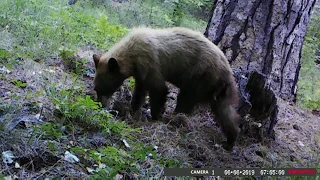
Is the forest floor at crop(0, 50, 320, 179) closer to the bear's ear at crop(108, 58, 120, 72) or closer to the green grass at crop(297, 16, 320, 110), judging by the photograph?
the bear's ear at crop(108, 58, 120, 72)

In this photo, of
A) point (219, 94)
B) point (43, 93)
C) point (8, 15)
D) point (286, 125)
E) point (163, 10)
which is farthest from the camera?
point (163, 10)

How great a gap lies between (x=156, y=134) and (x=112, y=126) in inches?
30.2

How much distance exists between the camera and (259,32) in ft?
20.9

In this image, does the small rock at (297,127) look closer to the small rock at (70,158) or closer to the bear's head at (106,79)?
the bear's head at (106,79)

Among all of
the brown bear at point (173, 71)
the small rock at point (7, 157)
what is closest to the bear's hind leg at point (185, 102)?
the brown bear at point (173, 71)

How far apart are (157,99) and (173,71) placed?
43cm

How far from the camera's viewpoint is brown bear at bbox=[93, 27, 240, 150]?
16.7 ft

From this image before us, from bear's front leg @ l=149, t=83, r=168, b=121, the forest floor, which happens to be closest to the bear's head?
the forest floor

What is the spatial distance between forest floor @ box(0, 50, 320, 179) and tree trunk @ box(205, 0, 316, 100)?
84 cm

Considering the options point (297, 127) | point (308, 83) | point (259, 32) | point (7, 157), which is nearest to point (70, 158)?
point (7, 157)

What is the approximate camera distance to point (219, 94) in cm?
511

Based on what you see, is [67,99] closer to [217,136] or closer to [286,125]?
[217,136]

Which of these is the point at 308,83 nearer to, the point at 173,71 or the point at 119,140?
the point at 173,71

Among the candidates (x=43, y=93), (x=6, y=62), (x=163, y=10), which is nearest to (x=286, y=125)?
(x=43, y=93)
